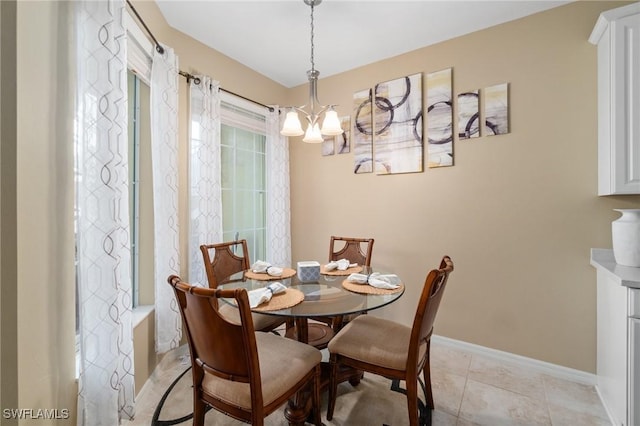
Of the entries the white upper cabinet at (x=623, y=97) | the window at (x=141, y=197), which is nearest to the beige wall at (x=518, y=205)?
the white upper cabinet at (x=623, y=97)

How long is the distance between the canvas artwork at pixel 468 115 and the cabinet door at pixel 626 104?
80 cm

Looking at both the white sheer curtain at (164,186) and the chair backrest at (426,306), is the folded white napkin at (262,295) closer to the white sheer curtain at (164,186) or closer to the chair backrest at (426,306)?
the chair backrest at (426,306)

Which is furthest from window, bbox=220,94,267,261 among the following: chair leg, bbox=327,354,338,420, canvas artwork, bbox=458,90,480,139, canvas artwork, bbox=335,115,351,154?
canvas artwork, bbox=458,90,480,139

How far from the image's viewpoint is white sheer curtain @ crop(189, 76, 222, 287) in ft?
7.93

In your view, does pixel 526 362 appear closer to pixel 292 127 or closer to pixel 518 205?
pixel 518 205

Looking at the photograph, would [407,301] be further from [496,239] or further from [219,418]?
[219,418]

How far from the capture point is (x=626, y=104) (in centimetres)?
169

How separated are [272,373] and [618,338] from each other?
6.35 ft

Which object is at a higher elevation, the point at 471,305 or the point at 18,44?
the point at 18,44

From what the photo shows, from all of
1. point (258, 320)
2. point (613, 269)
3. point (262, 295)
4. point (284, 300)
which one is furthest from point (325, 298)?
point (613, 269)

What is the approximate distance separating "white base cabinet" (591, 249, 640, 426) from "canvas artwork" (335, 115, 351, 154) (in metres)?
2.22

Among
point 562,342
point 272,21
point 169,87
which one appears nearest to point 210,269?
point 169,87

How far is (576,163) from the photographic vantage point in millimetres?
2020

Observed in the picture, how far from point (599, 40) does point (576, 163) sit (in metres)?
0.83
